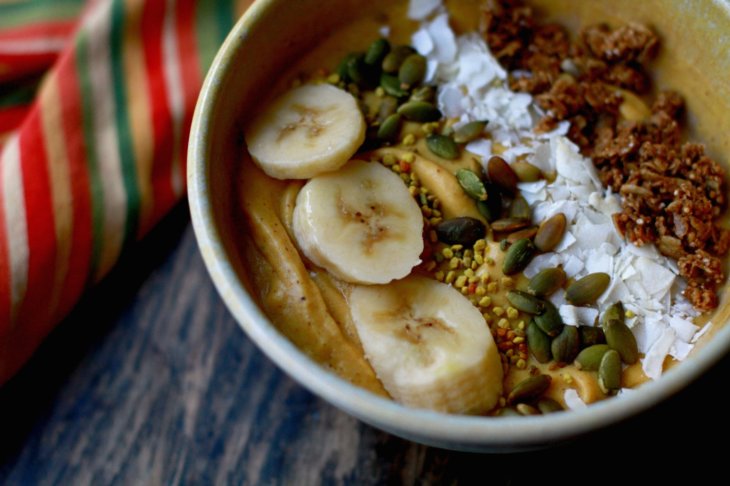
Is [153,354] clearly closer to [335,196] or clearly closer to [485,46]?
[335,196]

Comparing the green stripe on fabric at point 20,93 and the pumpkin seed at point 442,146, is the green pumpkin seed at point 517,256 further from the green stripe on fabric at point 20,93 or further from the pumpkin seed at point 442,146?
the green stripe on fabric at point 20,93

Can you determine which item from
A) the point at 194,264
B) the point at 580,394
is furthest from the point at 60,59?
the point at 580,394

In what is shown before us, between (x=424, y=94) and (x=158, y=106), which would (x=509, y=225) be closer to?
(x=424, y=94)

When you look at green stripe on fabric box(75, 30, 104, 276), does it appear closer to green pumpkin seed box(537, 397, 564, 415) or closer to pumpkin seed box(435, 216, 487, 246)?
pumpkin seed box(435, 216, 487, 246)

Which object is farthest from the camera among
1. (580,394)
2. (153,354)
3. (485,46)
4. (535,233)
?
(153,354)

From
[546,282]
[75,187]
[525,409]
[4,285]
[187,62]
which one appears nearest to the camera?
[525,409]

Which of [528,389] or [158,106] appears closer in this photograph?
[528,389]

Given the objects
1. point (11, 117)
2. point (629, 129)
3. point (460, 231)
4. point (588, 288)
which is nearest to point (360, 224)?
point (460, 231)
